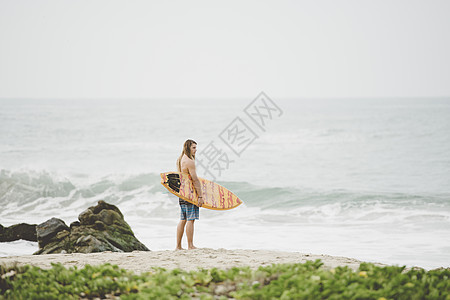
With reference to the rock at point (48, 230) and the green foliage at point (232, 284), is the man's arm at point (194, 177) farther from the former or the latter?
the rock at point (48, 230)

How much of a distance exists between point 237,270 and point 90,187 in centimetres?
1589

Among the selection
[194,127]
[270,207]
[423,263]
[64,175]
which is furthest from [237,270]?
[194,127]

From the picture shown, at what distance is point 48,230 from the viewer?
8.25 m

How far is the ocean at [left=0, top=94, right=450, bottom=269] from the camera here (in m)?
11.3

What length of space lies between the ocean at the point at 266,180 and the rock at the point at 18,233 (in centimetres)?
21

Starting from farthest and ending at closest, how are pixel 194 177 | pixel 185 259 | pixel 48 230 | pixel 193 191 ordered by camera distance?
pixel 48 230 → pixel 193 191 → pixel 194 177 → pixel 185 259

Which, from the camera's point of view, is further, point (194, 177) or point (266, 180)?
point (266, 180)

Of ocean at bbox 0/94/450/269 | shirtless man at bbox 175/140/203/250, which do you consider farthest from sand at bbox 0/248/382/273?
ocean at bbox 0/94/450/269

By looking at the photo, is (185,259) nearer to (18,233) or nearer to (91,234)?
(91,234)

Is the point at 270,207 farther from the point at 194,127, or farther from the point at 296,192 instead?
the point at 194,127

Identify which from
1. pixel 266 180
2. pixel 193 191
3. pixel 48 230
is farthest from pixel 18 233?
pixel 266 180

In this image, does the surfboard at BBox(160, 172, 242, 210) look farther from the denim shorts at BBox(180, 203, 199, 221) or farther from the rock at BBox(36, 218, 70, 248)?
the rock at BBox(36, 218, 70, 248)

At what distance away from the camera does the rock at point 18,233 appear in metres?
9.27

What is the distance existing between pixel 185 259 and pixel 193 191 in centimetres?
109
